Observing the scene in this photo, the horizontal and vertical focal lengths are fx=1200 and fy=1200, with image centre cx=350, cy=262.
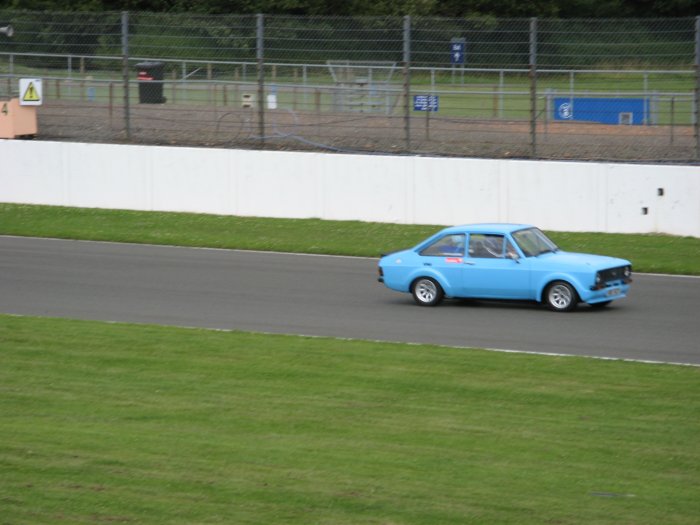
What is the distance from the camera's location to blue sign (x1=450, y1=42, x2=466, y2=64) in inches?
985

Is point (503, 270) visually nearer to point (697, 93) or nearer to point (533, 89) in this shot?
point (697, 93)

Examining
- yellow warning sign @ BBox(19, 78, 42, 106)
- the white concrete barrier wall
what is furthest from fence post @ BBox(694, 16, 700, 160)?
yellow warning sign @ BBox(19, 78, 42, 106)

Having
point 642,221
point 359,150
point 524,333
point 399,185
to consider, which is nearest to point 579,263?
point 524,333

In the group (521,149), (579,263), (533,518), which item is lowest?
(533,518)

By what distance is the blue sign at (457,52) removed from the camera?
25.0m

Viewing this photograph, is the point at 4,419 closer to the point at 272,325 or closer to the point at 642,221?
the point at 272,325

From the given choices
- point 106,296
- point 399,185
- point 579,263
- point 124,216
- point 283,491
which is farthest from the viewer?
point 124,216

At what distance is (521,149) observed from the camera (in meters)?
24.5

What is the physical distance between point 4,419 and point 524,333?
6516 mm

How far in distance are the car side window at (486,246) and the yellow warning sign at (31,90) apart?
A: 1535 cm

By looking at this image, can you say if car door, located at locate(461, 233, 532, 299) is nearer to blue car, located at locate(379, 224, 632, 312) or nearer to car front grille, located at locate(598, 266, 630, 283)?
blue car, located at locate(379, 224, 632, 312)

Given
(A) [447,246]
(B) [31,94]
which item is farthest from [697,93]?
(B) [31,94]

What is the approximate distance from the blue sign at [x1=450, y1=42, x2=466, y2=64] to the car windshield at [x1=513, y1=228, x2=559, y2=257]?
30.1 ft

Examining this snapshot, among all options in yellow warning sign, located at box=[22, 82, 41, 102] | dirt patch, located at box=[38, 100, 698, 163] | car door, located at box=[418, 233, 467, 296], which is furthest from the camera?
yellow warning sign, located at box=[22, 82, 41, 102]
